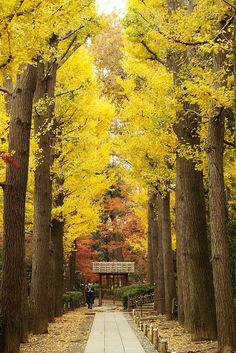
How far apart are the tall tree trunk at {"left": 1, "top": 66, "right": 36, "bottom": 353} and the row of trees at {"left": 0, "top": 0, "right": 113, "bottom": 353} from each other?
0.06ft

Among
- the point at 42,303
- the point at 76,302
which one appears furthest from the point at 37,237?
the point at 76,302

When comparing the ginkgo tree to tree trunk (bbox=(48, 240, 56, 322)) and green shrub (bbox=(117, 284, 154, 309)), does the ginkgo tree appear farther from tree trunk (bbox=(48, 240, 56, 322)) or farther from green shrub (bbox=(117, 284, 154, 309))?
green shrub (bbox=(117, 284, 154, 309))

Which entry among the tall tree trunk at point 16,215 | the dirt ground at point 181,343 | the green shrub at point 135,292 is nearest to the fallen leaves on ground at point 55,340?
the tall tree trunk at point 16,215

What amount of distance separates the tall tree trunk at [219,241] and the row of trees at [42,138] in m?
3.49

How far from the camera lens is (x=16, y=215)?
8633 millimetres

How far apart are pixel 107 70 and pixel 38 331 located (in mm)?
16116

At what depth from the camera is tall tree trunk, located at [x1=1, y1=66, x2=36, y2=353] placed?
8.27m

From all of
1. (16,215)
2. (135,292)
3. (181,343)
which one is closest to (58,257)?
(135,292)

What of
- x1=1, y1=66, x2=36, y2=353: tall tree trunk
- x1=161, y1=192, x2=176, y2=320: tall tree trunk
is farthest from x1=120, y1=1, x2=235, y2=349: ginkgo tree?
x1=161, y1=192, x2=176, y2=320: tall tree trunk

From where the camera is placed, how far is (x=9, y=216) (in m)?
8.58

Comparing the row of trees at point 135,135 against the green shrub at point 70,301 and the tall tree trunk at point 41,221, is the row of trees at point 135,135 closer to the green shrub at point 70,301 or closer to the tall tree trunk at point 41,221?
the tall tree trunk at point 41,221

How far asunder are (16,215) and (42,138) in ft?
15.2

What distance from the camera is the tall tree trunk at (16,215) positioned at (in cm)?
827

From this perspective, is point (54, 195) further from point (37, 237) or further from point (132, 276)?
point (132, 276)
